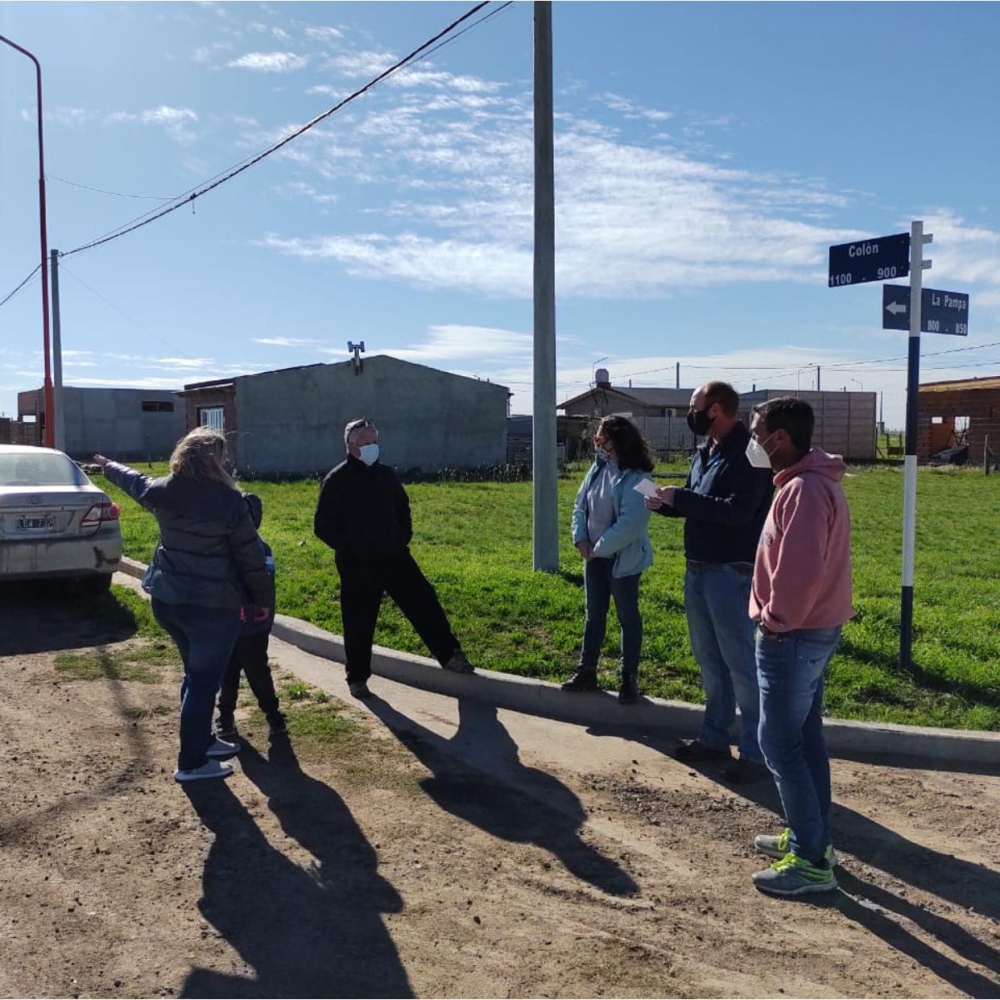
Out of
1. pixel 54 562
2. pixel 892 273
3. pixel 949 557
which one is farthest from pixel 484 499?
pixel 892 273

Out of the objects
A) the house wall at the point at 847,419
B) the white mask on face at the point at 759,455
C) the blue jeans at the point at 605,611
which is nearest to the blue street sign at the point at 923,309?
the blue jeans at the point at 605,611

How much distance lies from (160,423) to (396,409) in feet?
73.3

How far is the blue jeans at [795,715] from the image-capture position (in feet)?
12.0

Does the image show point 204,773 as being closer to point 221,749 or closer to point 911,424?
point 221,749

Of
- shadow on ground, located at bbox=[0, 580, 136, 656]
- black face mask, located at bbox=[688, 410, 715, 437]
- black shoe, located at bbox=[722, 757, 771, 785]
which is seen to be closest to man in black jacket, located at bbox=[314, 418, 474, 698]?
black shoe, located at bbox=[722, 757, 771, 785]

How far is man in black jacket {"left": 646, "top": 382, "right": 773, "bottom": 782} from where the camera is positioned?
4.58 metres

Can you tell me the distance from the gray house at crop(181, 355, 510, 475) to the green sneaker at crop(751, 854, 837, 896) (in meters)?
28.6

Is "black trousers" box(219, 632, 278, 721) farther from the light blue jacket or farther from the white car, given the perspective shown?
the white car

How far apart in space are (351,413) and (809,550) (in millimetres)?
30970

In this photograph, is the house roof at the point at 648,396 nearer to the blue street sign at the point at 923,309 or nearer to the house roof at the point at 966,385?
the house roof at the point at 966,385

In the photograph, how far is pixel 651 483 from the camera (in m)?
4.82

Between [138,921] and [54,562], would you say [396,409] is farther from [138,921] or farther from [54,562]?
[138,921]

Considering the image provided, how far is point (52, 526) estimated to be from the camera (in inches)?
341

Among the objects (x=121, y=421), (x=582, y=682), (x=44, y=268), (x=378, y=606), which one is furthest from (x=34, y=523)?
(x=121, y=421)
